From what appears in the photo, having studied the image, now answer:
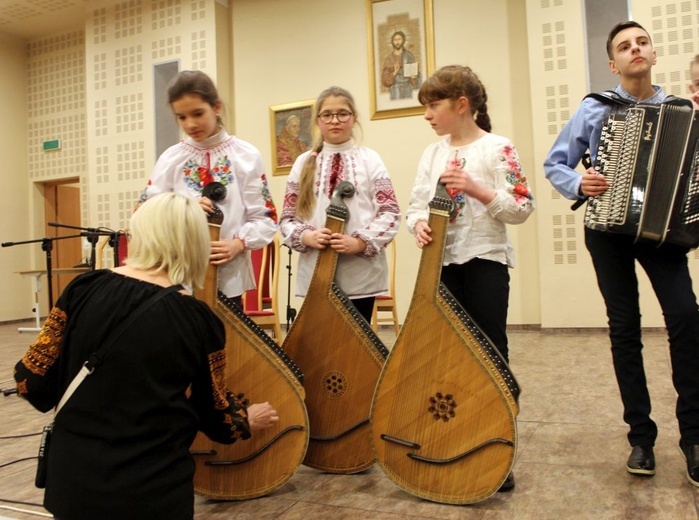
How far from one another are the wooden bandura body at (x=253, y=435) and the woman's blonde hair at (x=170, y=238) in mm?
549

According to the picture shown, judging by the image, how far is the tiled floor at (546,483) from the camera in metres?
1.72

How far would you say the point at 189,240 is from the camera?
135 centimetres

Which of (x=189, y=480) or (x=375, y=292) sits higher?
(x=375, y=292)

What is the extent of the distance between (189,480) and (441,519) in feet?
2.47

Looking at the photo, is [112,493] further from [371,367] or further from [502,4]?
[502,4]

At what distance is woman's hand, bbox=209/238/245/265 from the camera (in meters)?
1.89

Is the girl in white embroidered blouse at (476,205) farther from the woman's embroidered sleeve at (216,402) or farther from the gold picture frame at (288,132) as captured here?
the gold picture frame at (288,132)

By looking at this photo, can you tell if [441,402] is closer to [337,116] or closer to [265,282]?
[337,116]

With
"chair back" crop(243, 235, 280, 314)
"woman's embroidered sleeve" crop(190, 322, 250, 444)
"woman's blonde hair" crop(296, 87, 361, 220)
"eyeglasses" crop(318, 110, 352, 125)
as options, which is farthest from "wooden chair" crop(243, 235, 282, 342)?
"woman's embroidered sleeve" crop(190, 322, 250, 444)

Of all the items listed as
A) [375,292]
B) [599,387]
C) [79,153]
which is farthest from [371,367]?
[79,153]

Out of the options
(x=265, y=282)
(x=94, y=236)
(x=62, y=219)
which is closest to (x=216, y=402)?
(x=94, y=236)

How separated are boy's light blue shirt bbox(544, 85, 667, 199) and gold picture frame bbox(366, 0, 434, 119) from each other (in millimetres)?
4189

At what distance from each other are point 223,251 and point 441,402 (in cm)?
83

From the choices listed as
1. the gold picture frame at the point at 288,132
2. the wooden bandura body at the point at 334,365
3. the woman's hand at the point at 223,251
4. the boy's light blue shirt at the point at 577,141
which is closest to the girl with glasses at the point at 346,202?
the wooden bandura body at the point at 334,365
